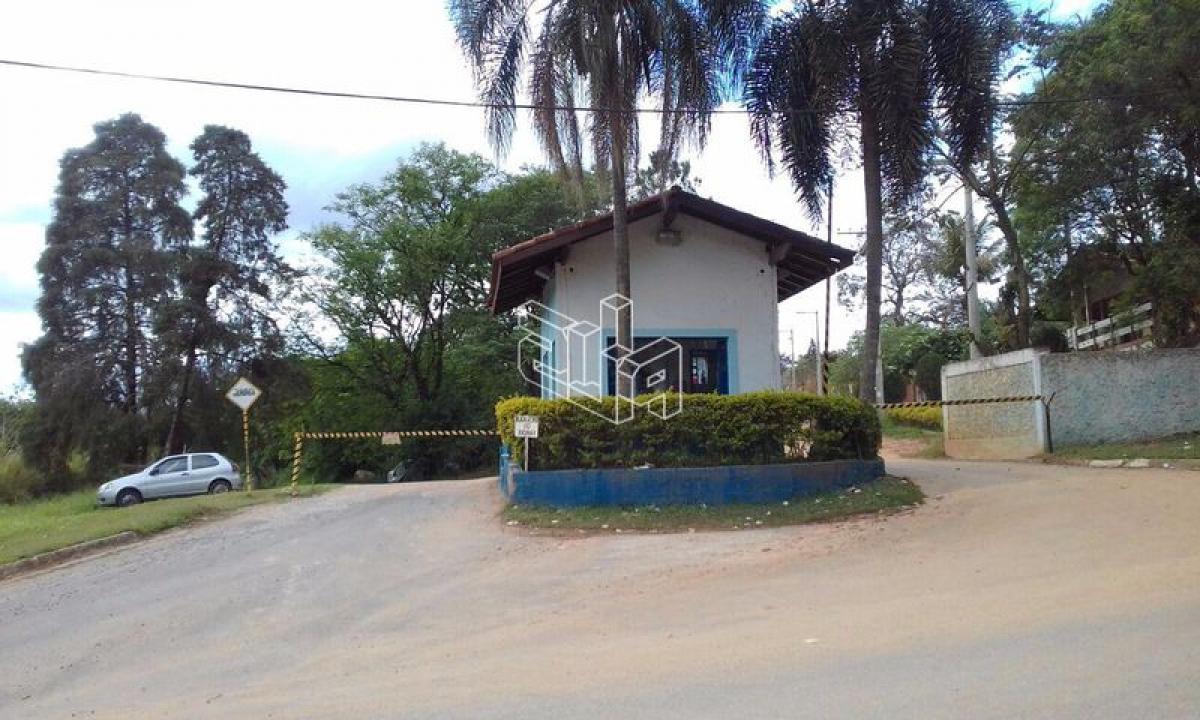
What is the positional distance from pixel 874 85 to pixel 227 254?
29271mm

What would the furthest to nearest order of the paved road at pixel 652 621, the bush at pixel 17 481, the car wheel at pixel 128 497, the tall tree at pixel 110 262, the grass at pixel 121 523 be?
the tall tree at pixel 110 262
the bush at pixel 17 481
the car wheel at pixel 128 497
the grass at pixel 121 523
the paved road at pixel 652 621

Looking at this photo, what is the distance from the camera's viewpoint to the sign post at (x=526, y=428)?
462 inches

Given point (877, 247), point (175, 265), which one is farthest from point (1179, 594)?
point (175, 265)

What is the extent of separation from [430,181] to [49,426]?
1726cm

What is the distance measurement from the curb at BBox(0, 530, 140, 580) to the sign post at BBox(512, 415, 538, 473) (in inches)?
227

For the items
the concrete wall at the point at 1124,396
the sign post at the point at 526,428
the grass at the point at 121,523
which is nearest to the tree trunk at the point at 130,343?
the grass at the point at 121,523

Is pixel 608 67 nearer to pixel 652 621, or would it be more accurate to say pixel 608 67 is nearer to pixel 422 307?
pixel 652 621

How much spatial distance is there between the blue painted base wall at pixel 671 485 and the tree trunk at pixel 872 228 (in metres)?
3.18

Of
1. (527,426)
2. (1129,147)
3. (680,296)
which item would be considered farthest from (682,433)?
(1129,147)

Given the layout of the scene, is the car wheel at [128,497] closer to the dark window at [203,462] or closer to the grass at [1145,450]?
the dark window at [203,462]

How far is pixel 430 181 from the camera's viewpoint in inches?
1303

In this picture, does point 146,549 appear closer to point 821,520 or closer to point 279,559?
point 279,559

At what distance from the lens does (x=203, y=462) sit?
24.3 meters

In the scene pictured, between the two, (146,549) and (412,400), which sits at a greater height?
(412,400)
